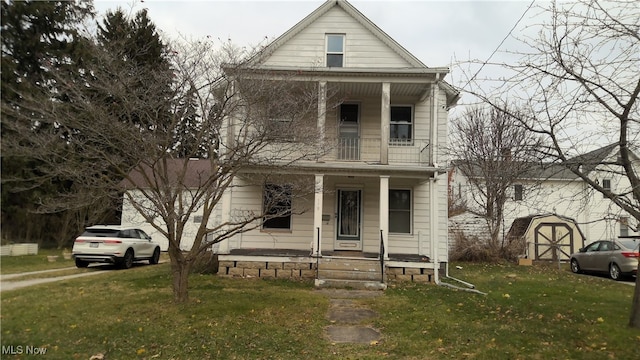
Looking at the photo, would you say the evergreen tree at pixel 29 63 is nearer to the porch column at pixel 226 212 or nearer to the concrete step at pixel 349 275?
the porch column at pixel 226 212

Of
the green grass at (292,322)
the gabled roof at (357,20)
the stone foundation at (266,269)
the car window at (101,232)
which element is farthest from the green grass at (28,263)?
the gabled roof at (357,20)

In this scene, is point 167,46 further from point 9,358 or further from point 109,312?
point 9,358

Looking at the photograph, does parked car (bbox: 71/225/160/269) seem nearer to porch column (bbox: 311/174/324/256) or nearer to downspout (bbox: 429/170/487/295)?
porch column (bbox: 311/174/324/256)

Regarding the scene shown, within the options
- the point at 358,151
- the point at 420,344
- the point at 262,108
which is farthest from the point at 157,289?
the point at 358,151

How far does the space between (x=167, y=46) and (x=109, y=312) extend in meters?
5.57

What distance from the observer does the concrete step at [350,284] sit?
1111 centimetres

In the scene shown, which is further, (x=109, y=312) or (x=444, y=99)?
(x=444, y=99)

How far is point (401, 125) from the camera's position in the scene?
14.8 metres

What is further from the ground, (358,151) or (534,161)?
(358,151)

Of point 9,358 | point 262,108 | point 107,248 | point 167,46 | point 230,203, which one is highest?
point 167,46

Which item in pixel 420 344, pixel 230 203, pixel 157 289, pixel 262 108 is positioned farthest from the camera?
pixel 230 203

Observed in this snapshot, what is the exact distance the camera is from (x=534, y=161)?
6.62 meters

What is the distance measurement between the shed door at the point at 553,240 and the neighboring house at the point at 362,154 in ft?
27.7

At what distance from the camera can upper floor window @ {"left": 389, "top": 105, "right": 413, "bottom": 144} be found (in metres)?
14.7
